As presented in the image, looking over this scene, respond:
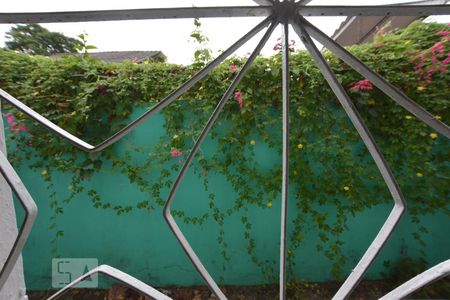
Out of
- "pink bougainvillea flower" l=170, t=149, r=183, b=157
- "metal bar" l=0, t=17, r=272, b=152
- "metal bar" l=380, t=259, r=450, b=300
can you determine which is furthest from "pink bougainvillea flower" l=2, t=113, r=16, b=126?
"metal bar" l=380, t=259, r=450, b=300

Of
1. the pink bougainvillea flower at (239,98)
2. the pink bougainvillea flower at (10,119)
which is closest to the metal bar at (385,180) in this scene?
the pink bougainvillea flower at (239,98)

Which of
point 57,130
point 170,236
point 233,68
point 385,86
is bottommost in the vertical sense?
point 170,236

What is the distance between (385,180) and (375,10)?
495 millimetres

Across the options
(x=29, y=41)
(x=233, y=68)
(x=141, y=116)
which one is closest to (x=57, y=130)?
(x=141, y=116)

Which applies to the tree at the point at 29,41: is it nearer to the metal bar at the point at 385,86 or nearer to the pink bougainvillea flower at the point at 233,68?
the pink bougainvillea flower at the point at 233,68

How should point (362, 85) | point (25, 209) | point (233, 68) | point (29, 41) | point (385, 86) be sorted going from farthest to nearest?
→ point (29, 41) < point (233, 68) < point (362, 85) < point (385, 86) < point (25, 209)

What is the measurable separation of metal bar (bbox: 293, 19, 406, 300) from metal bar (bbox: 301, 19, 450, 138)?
3 centimetres

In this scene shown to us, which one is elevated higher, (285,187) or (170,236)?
(285,187)

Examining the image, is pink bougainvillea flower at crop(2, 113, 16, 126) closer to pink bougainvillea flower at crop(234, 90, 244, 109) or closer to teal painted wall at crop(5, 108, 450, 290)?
teal painted wall at crop(5, 108, 450, 290)

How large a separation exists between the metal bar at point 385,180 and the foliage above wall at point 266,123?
162 centimetres

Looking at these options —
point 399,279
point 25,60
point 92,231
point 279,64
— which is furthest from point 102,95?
point 399,279

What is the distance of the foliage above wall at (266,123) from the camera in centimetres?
224

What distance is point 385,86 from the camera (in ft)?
2.02

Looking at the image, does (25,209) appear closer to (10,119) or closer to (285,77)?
(285,77)
